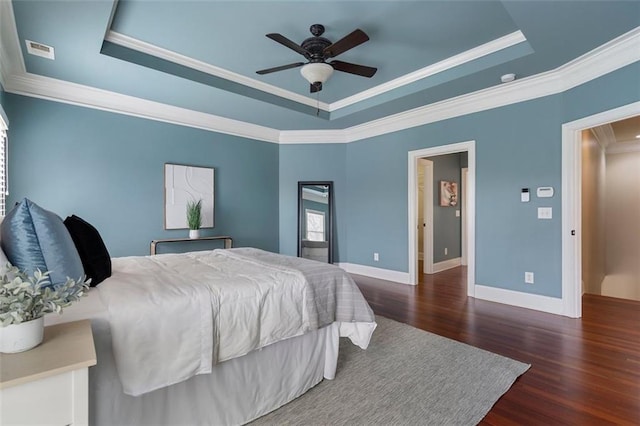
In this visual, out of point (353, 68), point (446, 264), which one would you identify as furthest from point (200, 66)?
point (446, 264)

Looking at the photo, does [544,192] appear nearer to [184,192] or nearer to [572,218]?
[572,218]

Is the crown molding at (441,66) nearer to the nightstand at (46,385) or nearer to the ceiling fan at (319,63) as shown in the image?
the ceiling fan at (319,63)

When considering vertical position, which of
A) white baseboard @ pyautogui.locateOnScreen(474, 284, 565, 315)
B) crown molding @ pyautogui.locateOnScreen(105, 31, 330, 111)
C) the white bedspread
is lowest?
white baseboard @ pyautogui.locateOnScreen(474, 284, 565, 315)

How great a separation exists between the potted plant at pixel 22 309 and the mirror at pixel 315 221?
449 cm

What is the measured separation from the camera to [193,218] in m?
4.22

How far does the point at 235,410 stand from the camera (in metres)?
1.59

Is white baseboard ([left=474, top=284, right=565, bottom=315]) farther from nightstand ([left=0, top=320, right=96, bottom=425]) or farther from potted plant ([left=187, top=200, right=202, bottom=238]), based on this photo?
nightstand ([left=0, top=320, right=96, bottom=425])

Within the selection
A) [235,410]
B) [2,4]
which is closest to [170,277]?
[235,410]

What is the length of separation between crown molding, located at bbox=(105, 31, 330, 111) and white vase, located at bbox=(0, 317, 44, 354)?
2.81 m

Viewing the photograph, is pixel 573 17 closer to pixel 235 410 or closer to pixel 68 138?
pixel 235 410

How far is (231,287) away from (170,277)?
419 millimetres

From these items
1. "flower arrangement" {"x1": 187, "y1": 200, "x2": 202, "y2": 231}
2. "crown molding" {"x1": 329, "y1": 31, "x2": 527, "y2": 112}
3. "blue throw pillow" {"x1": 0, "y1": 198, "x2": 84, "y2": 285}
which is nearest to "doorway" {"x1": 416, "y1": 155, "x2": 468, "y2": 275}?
"crown molding" {"x1": 329, "y1": 31, "x2": 527, "y2": 112}

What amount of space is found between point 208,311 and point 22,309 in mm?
649

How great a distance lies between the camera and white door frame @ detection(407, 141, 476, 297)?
12.9 feet
